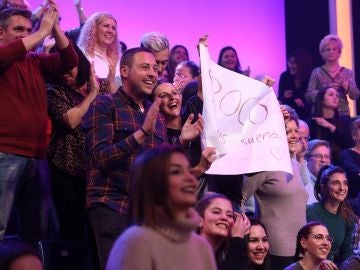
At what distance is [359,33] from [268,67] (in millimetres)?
1268

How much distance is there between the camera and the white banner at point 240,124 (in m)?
5.50

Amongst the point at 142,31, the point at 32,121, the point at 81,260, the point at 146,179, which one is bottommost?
the point at 81,260

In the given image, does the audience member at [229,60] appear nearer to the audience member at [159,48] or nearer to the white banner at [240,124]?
the audience member at [159,48]

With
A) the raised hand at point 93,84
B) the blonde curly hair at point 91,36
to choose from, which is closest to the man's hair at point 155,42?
the blonde curly hair at point 91,36


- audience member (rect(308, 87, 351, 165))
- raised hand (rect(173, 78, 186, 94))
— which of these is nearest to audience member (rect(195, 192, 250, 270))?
raised hand (rect(173, 78, 186, 94))

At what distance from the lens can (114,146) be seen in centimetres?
454

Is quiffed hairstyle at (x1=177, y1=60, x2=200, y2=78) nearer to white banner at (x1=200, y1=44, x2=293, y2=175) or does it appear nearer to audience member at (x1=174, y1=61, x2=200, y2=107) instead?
audience member at (x1=174, y1=61, x2=200, y2=107)

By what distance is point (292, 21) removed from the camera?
34.1ft

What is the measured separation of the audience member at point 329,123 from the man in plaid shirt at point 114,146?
143 inches

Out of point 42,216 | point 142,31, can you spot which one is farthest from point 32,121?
point 142,31

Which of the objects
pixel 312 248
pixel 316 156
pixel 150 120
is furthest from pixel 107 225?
pixel 316 156

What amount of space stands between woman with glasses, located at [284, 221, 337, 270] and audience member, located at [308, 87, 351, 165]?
2.40m

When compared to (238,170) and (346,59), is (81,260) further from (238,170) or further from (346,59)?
(346,59)

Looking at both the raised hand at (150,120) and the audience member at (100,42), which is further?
the audience member at (100,42)
